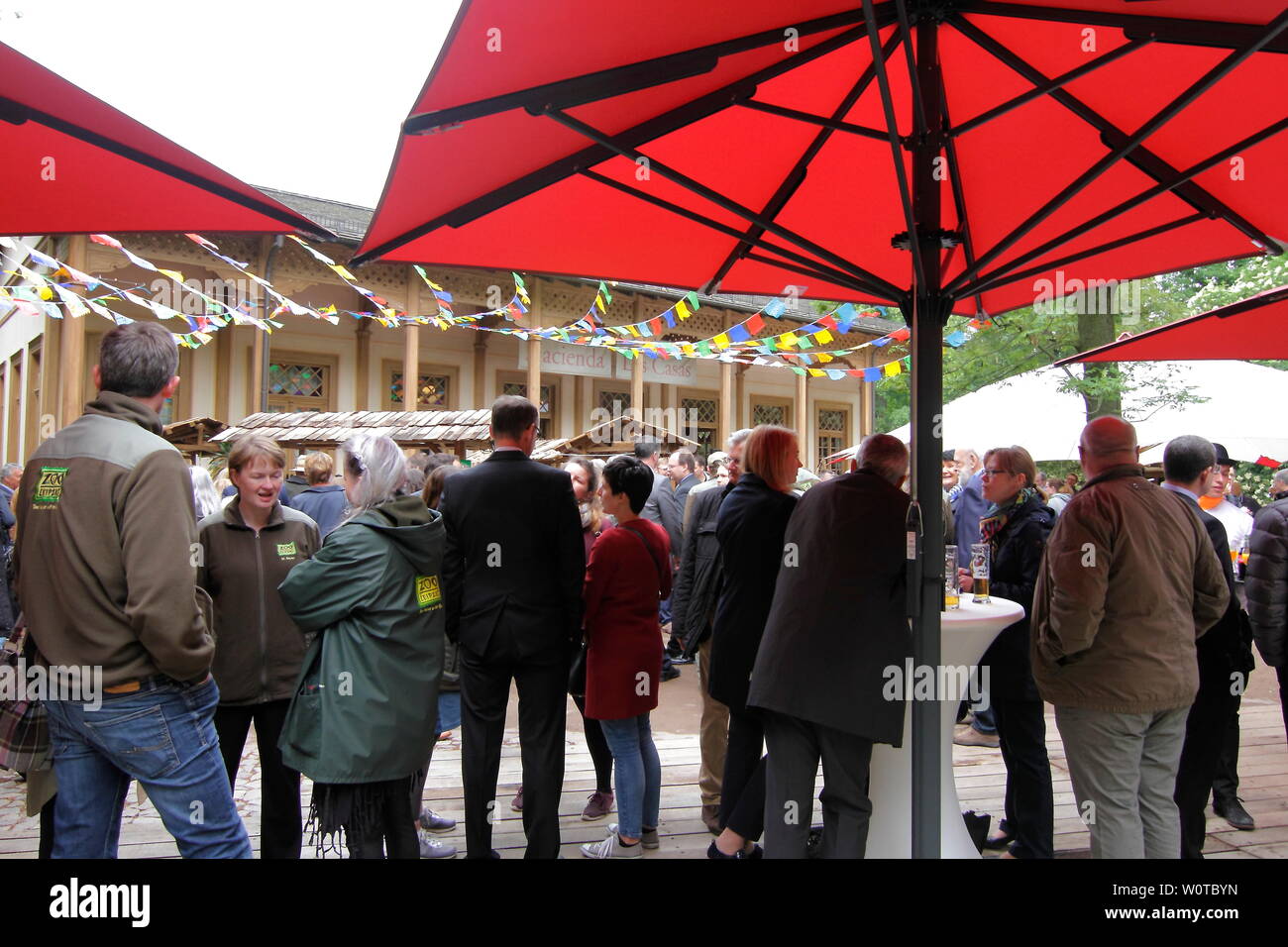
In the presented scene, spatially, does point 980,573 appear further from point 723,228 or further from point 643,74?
point 643,74

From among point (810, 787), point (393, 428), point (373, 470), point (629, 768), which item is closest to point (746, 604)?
point (810, 787)

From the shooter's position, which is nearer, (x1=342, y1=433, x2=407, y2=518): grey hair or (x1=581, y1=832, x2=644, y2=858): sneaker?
(x1=342, y1=433, x2=407, y2=518): grey hair

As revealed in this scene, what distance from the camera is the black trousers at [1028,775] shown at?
3688mm

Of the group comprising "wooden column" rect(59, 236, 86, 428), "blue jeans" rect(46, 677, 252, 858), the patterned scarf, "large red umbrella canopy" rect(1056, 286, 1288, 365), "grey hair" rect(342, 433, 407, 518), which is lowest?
"blue jeans" rect(46, 677, 252, 858)

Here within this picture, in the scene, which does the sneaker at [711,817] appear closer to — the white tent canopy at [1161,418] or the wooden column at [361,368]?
the white tent canopy at [1161,418]

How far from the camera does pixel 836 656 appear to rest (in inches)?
120

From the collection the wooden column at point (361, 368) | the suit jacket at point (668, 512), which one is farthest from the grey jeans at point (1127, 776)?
the wooden column at point (361, 368)

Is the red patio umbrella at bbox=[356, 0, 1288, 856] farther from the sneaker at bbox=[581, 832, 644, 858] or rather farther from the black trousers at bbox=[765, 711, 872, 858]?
the sneaker at bbox=[581, 832, 644, 858]

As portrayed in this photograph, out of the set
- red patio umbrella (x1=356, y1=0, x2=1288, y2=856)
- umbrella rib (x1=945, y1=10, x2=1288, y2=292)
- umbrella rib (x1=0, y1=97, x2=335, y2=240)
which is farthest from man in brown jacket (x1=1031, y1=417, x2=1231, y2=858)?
umbrella rib (x1=0, y1=97, x2=335, y2=240)

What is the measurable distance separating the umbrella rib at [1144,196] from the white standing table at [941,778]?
1279mm

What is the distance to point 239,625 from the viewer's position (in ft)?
11.1

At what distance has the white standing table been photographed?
338 centimetres

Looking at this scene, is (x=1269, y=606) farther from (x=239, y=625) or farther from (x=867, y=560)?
(x=239, y=625)

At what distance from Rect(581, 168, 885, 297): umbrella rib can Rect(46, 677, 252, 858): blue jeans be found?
6.84 ft
